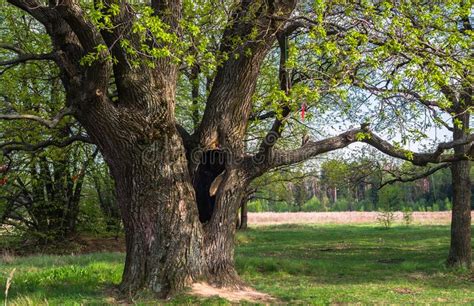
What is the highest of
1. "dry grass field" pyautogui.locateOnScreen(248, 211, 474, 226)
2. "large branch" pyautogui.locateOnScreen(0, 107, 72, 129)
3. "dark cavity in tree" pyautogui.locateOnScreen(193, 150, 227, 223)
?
"large branch" pyautogui.locateOnScreen(0, 107, 72, 129)

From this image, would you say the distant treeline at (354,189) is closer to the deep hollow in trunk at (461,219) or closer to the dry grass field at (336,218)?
the dry grass field at (336,218)

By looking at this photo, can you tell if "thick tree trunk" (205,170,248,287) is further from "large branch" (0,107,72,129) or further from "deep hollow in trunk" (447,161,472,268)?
"deep hollow in trunk" (447,161,472,268)

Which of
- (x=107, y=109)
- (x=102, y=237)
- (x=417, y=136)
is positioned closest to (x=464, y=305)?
(x=417, y=136)

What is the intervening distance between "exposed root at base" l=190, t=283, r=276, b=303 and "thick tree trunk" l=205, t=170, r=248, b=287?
186mm

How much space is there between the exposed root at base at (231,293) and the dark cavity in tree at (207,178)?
1.52m

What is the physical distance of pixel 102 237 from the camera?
76.4 feet

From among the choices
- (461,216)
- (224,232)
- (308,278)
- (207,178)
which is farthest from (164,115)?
(461,216)

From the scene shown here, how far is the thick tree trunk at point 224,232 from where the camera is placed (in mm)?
9305

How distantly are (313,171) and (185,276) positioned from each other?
25.6m

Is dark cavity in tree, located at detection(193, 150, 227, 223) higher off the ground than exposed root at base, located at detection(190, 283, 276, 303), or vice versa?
dark cavity in tree, located at detection(193, 150, 227, 223)

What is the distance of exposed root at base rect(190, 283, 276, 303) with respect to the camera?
8531 millimetres

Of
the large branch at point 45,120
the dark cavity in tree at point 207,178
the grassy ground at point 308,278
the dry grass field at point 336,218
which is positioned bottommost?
the grassy ground at point 308,278

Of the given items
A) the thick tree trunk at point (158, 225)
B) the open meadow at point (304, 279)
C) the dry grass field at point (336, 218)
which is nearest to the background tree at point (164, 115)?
the thick tree trunk at point (158, 225)

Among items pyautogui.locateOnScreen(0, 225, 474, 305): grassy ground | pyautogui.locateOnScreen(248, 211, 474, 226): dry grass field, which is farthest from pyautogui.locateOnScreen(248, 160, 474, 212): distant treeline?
pyautogui.locateOnScreen(0, 225, 474, 305): grassy ground
